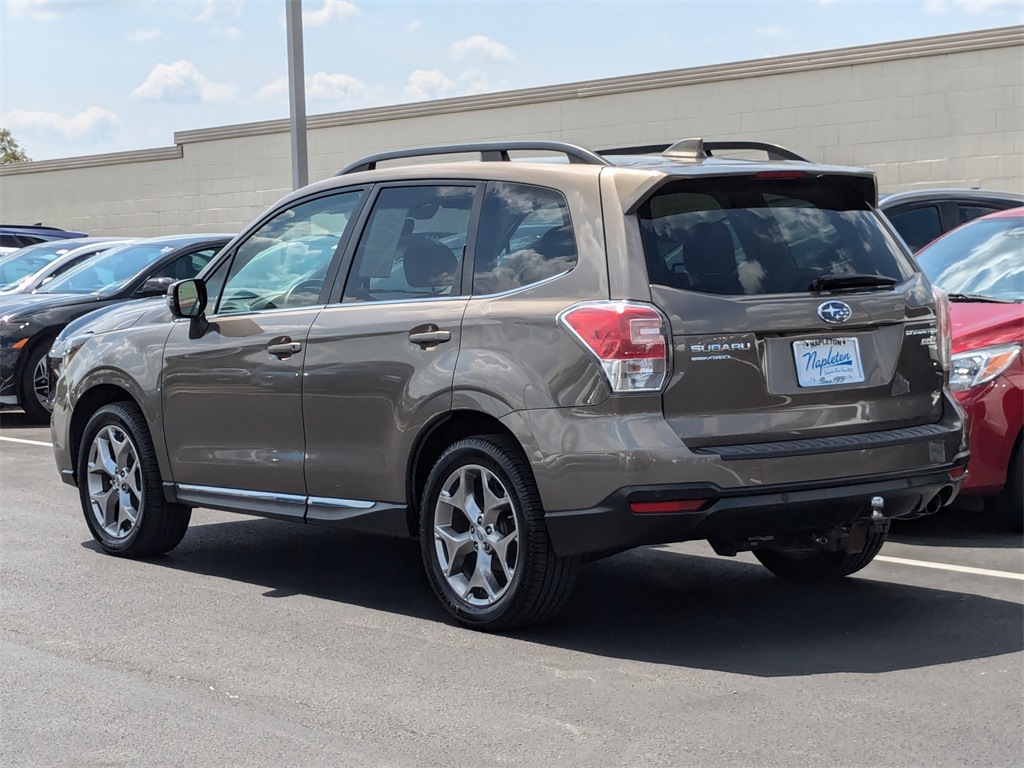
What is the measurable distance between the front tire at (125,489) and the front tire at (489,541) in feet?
6.52

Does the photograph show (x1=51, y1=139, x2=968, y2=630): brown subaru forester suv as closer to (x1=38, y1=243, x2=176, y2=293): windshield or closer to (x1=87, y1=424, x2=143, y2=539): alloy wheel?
(x1=87, y1=424, x2=143, y2=539): alloy wheel

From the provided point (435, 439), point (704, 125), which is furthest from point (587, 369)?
point (704, 125)

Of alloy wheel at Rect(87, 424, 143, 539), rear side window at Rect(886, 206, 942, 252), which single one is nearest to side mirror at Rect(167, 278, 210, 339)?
alloy wheel at Rect(87, 424, 143, 539)

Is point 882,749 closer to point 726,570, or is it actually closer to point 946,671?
point 946,671

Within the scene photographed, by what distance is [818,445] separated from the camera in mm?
5340

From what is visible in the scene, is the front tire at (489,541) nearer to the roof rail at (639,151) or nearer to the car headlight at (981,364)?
the roof rail at (639,151)

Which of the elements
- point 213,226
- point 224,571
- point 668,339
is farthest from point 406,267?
point 213,226

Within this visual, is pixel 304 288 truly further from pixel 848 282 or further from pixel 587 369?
pixel 848 282

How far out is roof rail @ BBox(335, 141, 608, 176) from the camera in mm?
5746

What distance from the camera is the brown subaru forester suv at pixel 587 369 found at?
17.1 ft

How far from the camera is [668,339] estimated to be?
17.1ft

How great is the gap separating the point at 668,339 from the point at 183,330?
2.86 m

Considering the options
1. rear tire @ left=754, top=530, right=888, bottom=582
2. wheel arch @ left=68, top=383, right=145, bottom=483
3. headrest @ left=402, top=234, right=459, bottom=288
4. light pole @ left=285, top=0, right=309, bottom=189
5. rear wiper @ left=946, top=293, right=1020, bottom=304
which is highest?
light pole @ left=285, top=0, right=309, bottom=189

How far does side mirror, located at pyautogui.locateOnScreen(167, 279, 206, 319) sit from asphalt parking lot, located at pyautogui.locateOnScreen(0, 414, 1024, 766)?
4.17 feet
